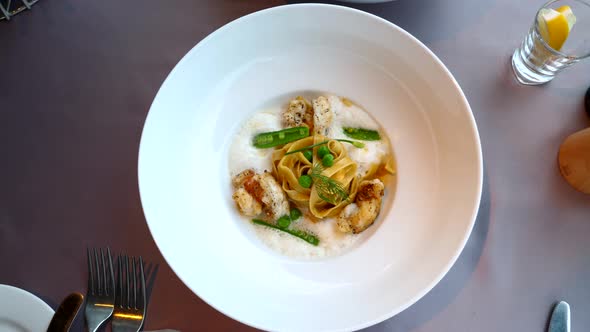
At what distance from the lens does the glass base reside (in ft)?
6.57

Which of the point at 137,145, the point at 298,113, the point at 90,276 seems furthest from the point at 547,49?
the point at 90,276

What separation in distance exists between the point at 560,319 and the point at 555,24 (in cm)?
124

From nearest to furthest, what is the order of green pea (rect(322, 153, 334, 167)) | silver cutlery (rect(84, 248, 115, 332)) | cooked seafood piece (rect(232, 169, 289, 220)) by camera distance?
silver cutlery (rect(84, 248, 115, 332)) → cooked seafood piece (rect(232, 169, 289, 220)) → green pea (rect(322, 153, 334, 167))

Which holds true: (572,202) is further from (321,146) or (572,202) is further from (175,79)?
(175,79)

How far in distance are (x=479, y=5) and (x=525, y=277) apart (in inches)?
52.5

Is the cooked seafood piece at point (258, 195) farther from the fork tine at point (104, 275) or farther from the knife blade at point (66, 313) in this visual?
the knife blade at point (66, 313)

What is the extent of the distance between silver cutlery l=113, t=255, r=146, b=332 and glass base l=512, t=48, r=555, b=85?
A: 6.50ft

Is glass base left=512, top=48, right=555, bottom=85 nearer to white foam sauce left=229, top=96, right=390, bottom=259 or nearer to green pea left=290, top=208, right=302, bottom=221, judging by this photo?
white foam sauce left=229, top=96, right=390, bottom=259

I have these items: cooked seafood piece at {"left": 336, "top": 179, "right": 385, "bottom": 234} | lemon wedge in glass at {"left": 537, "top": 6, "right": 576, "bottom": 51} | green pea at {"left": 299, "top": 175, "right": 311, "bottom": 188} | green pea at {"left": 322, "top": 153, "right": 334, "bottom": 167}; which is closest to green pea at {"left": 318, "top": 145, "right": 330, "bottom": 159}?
green pea at {"left": 322, "top": 153, "right": 334, "bottom": 167}

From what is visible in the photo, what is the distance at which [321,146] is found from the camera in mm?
2074

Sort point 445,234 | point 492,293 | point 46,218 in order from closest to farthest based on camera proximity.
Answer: point 445,234 < point 492,293 < point 46,218

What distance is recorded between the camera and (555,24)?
5.97ft

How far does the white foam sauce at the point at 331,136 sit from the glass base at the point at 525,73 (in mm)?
729

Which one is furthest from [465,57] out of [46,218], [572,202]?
[46,218]
